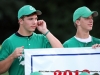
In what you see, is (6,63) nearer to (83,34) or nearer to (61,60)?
(61,60)

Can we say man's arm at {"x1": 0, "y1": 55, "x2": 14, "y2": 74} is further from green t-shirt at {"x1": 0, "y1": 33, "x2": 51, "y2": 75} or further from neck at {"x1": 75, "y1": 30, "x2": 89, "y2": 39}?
neck at {"x1": 75, "y1": 30, "x2": 89, "y2": 39}

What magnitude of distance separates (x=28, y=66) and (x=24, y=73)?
4.0 inches

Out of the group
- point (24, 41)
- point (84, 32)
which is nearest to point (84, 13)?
point (84, 32)

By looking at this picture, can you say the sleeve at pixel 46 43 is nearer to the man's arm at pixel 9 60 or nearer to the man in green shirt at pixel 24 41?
the man in green shirt at pixel 24 41

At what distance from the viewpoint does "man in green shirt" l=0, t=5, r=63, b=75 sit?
28.7 ft

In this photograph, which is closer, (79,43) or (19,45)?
(19,45)

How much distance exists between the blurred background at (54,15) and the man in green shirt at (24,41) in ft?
26.1

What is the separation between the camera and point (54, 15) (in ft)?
58.2

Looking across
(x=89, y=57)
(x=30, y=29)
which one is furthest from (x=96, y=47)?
(x=30, y=29)

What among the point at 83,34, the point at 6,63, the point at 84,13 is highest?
the point at 84,13

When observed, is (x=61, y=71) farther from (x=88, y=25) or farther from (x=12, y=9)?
(x=12, y=9)

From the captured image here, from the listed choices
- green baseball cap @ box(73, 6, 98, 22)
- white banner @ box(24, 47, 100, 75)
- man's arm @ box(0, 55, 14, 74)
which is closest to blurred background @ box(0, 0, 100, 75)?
green baseball cap @ box(73, 6, 98, 22)

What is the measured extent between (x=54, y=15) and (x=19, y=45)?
8.97 m

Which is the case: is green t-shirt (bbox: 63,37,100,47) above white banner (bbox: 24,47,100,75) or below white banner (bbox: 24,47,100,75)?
above
